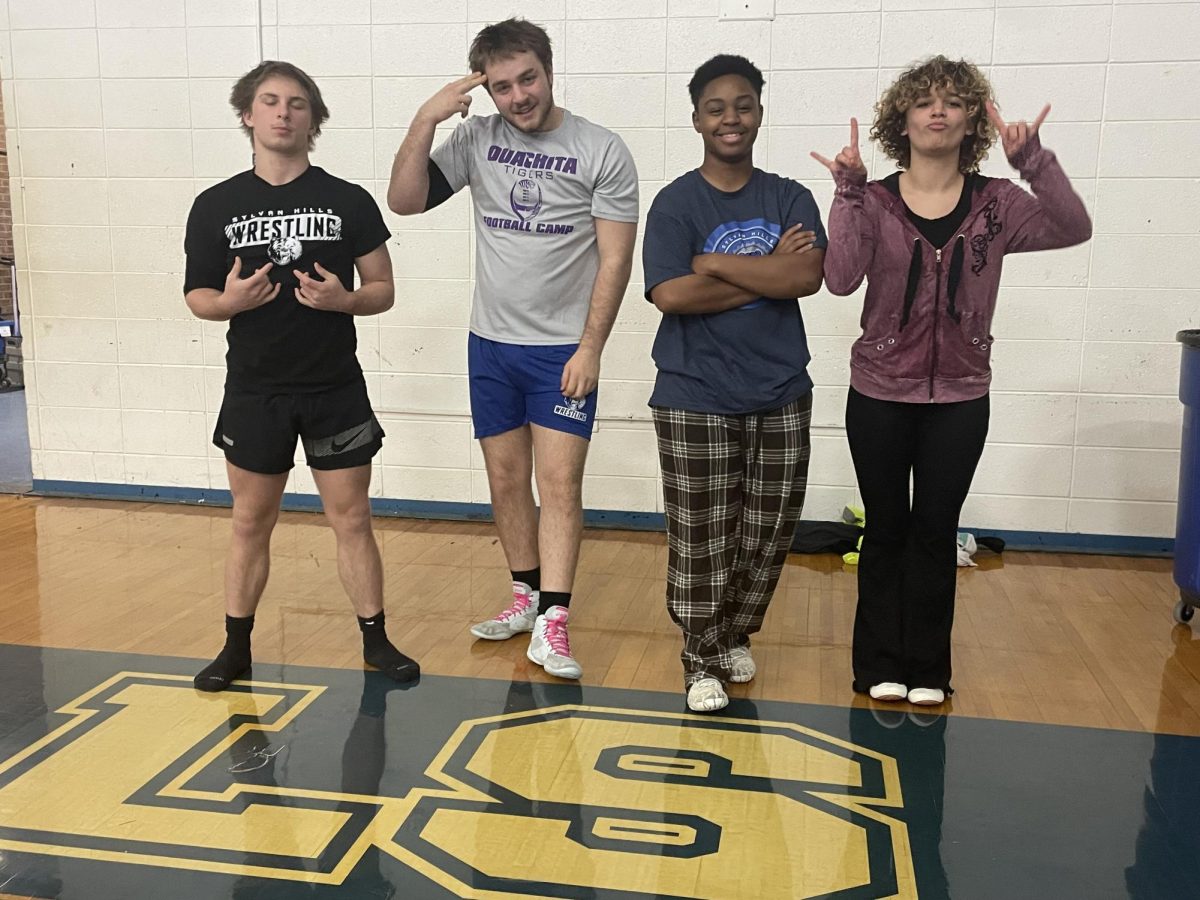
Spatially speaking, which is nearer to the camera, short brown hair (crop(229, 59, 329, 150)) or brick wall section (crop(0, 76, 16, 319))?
short brown hair (crop(229, 59, 329, 150))

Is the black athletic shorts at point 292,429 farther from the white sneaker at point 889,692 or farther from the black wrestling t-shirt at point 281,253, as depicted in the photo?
the white sneaker at point 889,692

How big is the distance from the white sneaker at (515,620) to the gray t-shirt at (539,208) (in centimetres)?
80

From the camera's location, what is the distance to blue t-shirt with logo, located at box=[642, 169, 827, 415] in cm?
263

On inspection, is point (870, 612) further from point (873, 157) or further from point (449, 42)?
point (449, 42)

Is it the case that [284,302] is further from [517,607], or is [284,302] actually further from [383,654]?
[517,607]

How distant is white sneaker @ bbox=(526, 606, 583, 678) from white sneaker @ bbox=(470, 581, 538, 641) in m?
0.21

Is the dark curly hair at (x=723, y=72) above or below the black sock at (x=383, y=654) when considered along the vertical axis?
above

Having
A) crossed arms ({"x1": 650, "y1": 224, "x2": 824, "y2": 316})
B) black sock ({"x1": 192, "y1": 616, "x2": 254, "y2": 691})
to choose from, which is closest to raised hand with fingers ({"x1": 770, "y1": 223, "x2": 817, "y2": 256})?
crossed arms ({"x1": 650, "y1": 224, "x2": 824, "y2": 316})

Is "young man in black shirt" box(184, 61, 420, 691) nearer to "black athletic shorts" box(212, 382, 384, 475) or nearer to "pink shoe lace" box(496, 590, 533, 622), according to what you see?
"black athletic shorts" box(212, 382, 384, 475)

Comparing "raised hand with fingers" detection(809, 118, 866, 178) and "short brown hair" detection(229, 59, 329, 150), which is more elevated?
"short brown hair" detection(229, 59, 329, 150)

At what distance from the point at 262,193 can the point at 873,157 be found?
8.34 feet

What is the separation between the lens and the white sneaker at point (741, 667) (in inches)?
117

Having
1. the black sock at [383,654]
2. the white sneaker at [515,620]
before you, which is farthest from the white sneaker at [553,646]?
the black sock at [383,654]

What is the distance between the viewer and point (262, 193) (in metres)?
2.68
